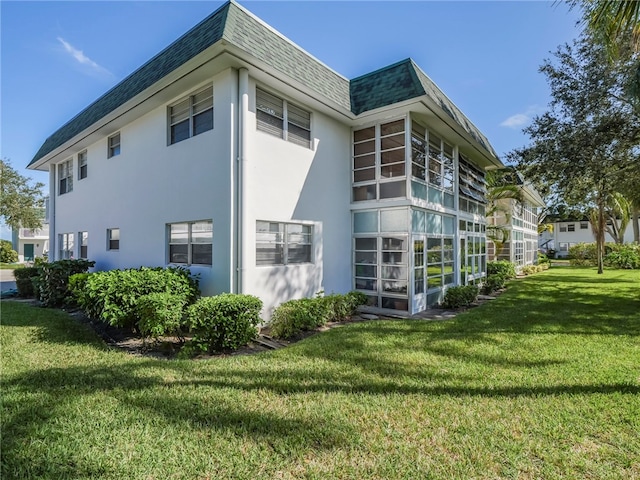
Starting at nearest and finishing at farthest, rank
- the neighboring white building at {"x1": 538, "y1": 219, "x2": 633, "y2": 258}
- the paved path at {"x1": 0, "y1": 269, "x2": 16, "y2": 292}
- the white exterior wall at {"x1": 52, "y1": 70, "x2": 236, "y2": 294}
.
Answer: the white exterior wall at {"x1": 52, "y1": 70, "x2": 236, "y2": 294}, the paved path at {"x1": 0, "y1": 269, "x2": 16, "y2": 292}, the neighboring white building at {"x1": 538, "y1": 219, "x2": 633, "y2": 258}

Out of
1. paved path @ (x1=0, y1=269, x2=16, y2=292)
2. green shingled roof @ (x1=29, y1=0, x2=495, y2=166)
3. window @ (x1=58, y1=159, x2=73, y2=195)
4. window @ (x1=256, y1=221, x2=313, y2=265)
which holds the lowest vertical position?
paved path @ (x1=0, y1=269, x2=16, y2=292)

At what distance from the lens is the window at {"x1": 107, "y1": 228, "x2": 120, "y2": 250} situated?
11.6 metres

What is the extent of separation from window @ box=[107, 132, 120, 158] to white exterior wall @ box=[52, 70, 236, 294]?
27 centimetres

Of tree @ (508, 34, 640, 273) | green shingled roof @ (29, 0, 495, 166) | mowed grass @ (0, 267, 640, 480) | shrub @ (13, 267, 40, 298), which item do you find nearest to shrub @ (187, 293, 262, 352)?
mowed grass @ (0, 267, 640, 480)

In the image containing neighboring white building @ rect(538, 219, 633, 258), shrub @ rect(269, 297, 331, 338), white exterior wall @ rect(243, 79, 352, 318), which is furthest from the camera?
neighboring white building @ rect(538, 219, 633, 258)

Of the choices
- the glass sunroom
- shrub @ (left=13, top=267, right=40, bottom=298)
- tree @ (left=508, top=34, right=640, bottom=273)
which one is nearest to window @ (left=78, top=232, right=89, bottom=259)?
shrub @ (left=13, top=267, right=40, bottom=298)

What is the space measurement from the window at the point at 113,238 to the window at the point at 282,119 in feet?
23.1

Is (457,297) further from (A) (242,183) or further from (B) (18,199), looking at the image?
(B) (18,199)

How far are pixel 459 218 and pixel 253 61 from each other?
9568mm

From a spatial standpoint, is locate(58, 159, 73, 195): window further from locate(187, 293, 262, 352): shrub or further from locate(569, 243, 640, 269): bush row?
locate(569, 243, 640, 269): bush row

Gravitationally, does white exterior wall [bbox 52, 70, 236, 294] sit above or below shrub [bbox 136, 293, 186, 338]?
above

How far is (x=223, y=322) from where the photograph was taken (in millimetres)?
6086

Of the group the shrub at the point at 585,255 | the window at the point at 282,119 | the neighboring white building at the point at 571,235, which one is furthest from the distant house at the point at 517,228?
the neighboring white building at the point at 571,235

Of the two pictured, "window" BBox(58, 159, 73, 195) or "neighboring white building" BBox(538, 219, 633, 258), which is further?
"neighboring white building" BBox(538, 219, 633, 258)
